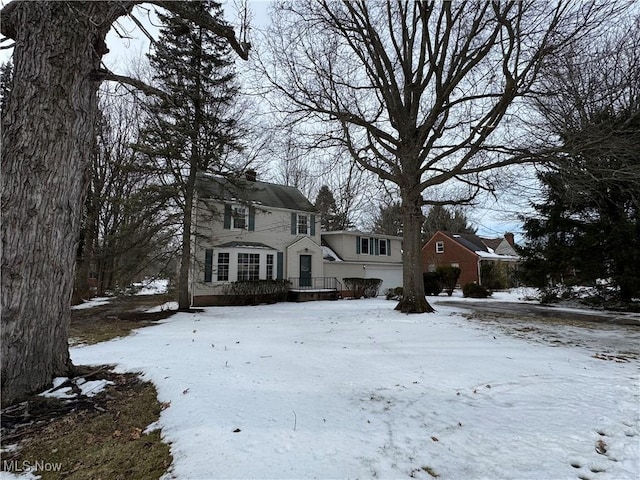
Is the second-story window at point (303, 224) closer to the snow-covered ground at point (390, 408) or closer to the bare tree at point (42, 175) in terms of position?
the snow-covered ground at point (390, 408)

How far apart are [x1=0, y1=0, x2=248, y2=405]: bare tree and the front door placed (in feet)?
52.3

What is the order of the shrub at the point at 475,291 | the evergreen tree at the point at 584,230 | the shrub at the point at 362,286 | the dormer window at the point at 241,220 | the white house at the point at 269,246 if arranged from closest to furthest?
the evergreen tree at the point at 584,230 → the white house at the point at 269,246 → the dormer window at the point at 241,220 → the shrub at the point at 362,286 → the shrub at the point at 475,291

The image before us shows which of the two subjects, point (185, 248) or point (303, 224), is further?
point (303, 224)

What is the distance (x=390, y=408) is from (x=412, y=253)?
29.8 ft

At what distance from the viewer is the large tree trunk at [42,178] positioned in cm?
367

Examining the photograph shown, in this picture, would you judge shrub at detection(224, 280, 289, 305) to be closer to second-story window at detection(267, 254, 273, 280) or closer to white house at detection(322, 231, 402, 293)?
second-story window at detection(267, 254, 273, 280)

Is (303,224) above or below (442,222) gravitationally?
below

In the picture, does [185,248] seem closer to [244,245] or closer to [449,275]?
[244,245]

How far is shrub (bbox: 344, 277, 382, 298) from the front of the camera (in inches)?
834

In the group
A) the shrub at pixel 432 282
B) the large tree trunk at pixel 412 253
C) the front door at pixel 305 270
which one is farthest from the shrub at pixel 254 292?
the shrub at pixel 432 282

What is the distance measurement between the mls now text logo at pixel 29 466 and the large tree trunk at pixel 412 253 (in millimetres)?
10736

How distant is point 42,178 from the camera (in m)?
3.85

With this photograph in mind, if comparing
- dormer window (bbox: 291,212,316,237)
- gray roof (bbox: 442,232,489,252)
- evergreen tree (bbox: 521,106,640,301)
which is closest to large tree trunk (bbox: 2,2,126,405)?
evergreen tree (bbox: 521,106,640,301)

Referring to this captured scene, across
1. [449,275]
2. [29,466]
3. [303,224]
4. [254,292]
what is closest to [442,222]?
[449,275]
